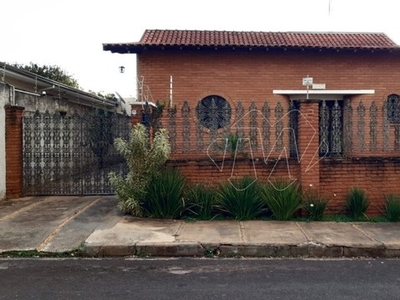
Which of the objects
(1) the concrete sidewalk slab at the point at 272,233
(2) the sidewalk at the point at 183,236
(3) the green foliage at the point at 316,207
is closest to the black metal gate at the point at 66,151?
(2) the sidewalk at the point at 183,236

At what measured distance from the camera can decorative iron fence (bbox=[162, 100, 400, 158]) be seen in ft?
27.5

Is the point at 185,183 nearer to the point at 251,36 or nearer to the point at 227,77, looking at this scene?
the point at 227,77

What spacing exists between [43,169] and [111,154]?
1813 mm

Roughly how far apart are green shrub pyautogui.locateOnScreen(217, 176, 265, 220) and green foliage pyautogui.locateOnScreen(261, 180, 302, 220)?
0.19 m

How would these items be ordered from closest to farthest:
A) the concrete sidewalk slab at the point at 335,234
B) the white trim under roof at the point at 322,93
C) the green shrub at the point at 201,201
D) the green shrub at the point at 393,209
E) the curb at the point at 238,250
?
the curb at the point at 238,250 < the concrete sidewalk slab at the point at 335,234 < the green shrub at the point at 393,209 < the green shrub at the point at 201,201 < the white trim under roof at the point at 322,93

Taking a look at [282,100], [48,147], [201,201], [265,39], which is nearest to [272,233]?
[201,201]

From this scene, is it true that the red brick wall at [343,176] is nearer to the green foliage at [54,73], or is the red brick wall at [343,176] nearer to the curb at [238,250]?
the curb at [238,250]

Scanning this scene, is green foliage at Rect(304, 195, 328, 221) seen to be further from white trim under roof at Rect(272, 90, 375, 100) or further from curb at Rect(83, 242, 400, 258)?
white trim under roof at Rect(272, 90, 375, 100)

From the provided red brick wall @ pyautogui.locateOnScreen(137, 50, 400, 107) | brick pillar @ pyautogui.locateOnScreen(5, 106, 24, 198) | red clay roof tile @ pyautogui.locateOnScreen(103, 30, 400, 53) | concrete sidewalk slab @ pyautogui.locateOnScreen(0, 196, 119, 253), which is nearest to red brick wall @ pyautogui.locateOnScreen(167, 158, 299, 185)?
concrete sidewalk slab @ pyautogui.locateOnScreen(0, 196, 119, 253)

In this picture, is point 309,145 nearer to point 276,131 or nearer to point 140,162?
point 276,131

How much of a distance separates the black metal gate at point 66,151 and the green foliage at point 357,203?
546cm

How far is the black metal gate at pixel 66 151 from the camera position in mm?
10062

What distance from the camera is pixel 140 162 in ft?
26.4

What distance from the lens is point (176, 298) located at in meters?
4.37
